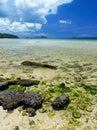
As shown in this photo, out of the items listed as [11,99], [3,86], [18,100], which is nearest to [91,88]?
[18,100]

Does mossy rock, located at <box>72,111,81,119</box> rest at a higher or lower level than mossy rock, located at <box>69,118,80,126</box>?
higher

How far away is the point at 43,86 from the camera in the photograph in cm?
975

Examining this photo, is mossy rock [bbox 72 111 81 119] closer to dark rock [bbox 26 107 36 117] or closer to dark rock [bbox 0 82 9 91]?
dark rock [bbox 26 107 36 117]

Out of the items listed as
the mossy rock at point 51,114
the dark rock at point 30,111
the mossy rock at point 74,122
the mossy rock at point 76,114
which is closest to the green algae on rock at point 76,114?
the mossy rock at point 76,114

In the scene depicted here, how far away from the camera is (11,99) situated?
7273 mm

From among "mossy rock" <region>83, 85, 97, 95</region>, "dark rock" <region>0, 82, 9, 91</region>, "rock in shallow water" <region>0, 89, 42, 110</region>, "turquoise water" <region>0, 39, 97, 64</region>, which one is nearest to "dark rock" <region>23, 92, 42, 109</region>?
"rock in shallow water" <region>0, 89, 42, 110</region>

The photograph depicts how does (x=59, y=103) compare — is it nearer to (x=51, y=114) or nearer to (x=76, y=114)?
(x=51, y=114)

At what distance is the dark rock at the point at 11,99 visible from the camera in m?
7.10

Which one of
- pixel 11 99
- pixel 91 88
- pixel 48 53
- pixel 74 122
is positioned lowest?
pixel 48 53

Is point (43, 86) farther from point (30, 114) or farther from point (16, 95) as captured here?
point (30, 114)

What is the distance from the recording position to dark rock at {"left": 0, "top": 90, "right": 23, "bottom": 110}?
7.10 meters

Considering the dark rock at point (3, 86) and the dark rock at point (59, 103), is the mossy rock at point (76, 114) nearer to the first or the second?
the dark rock at point (59, 103)

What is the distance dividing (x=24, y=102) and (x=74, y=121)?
2.14 m

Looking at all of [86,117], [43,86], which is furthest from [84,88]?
[86,117]
